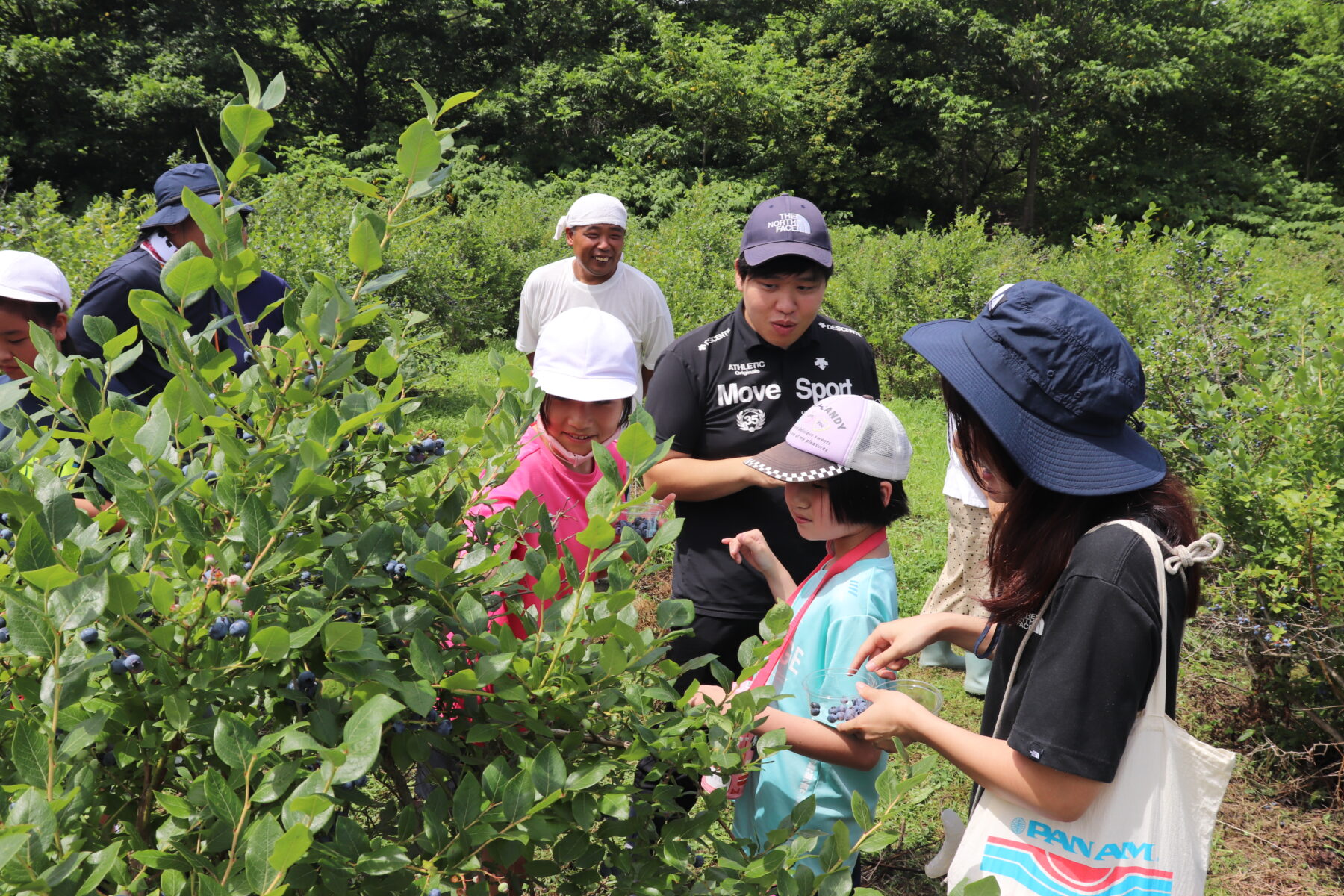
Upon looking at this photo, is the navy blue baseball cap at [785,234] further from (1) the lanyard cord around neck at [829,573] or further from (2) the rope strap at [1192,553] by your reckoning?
(2) the rope strap at [1192,553]

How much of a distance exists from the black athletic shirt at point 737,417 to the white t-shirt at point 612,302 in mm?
1867

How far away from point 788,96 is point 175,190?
23.1 metres

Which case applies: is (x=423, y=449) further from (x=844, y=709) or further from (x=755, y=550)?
(x=755, y=550)

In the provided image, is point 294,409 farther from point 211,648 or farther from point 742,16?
point 742,16

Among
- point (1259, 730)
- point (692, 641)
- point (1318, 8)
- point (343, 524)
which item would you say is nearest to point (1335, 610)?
point (1259, 730)

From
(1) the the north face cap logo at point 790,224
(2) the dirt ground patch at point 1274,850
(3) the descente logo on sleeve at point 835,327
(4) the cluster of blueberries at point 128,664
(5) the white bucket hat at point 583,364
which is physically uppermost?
(4) the cluster of blueberries at point 128,664

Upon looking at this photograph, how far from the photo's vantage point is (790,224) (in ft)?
9.02

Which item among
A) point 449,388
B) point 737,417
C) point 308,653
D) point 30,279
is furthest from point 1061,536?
point 449,388

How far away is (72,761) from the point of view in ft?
2.92

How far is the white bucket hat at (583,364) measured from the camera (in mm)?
1984

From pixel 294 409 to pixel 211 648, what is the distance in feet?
1.07

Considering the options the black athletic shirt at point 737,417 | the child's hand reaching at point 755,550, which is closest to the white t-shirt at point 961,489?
the black athletic shirt at point 737,417

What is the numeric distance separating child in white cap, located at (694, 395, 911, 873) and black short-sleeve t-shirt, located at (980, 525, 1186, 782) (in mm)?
586

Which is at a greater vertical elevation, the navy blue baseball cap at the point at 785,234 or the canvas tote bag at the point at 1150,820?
the navy blue baseball cap at the point at 785,234
